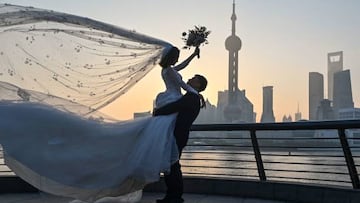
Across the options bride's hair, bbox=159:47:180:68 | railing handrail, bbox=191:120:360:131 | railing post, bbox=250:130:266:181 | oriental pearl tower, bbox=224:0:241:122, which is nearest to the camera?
bride's hair, bbox=159:47:180:68

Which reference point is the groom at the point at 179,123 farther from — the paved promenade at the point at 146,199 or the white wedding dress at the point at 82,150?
the paved promenade at the point at 146,199

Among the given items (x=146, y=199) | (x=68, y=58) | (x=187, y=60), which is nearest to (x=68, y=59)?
(x=68, y=58)

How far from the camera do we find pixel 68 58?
477 centimetres

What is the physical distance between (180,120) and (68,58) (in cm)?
130

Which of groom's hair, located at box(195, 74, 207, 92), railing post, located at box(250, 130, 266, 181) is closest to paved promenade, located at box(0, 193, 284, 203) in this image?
railing post, located at box(250, 130, 266, 181)

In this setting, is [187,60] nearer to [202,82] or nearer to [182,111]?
[202,82]

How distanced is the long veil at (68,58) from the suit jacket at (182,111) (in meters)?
0.52

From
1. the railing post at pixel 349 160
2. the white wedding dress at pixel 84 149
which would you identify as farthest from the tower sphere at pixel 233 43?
the white wedding dress at pixel 84 149

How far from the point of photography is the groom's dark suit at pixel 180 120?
14.7 feet

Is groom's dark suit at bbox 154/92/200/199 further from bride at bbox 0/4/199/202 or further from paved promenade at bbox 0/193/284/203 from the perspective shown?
Answer: paved promenade at bbox 0/193/284/203

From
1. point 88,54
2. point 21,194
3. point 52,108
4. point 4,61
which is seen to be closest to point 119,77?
point 88,54

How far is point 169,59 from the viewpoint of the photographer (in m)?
4.60

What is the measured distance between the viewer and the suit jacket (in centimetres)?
448

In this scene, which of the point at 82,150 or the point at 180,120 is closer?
the point at 82,150
